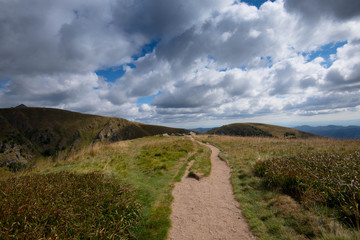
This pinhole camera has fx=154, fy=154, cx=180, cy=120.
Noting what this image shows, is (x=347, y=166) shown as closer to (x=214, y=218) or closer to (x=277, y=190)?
(x=277, y=190)

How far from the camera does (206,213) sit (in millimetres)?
6262

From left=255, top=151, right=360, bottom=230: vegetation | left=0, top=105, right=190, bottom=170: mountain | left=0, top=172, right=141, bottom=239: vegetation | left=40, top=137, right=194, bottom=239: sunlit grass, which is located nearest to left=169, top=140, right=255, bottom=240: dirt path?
left=40, top=137, right=194, bottom=239: sunlit grass

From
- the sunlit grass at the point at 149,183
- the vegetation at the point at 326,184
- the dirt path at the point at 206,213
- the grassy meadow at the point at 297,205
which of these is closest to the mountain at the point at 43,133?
the sunlit grass at the point at 149,183

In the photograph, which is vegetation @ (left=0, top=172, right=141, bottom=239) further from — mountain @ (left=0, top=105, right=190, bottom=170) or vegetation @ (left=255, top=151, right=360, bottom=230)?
mountain @ (left=0, top=105, right=190, bottom=170)

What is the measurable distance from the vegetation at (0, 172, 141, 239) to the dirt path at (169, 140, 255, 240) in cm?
169

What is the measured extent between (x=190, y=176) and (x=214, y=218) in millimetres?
4600

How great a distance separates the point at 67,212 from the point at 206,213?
15.8ft

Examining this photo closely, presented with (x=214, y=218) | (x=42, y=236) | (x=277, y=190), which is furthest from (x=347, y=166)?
(x=42, y=236)

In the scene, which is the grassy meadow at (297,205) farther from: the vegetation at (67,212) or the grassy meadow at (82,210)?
the vegetation at (67,212)

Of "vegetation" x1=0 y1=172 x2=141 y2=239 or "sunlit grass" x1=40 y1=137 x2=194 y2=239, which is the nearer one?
"vegetation" x1=0 y1=172 x2=141 y2=239

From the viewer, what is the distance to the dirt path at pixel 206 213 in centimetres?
506

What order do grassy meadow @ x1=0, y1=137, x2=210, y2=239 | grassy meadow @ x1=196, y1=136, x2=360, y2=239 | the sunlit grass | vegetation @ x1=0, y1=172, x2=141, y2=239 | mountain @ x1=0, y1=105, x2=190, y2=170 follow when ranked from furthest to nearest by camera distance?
mountain @ x1=0, y1=105, x2=190, y2=170, the sunlit grass, grassy meadow @ x1=196, y1=136, x2=360, y2=239, grassy meadow @ x1=0, y1=137, x2=210, y2=239, vegetation @ x1=0, y1=172, x2=141, y2=239

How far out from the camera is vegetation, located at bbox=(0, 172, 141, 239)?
370 cm

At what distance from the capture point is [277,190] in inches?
292
